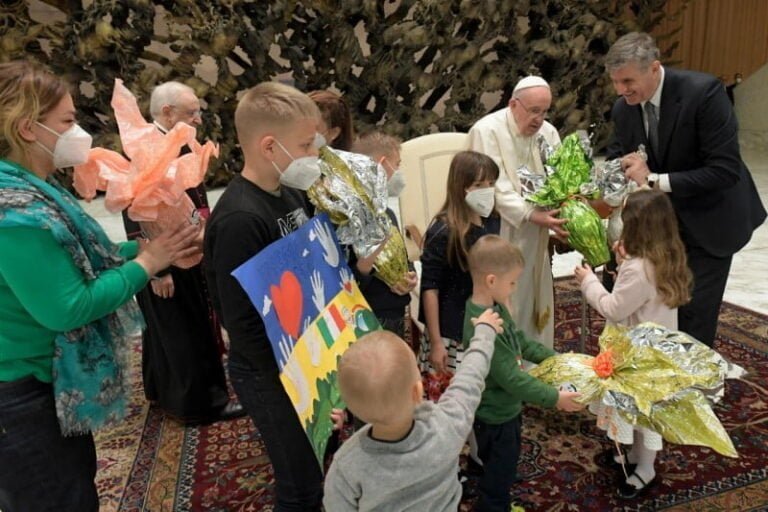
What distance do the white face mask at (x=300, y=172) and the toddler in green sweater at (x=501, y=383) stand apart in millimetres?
540

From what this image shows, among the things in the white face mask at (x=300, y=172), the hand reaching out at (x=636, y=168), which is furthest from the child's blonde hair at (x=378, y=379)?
the hand reaching out at (x=636, y=168)

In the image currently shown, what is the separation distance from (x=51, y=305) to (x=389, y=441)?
2.60ft

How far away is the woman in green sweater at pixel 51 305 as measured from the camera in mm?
1297

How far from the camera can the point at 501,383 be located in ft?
5.76

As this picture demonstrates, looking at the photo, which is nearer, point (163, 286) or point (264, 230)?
point (264, 230)

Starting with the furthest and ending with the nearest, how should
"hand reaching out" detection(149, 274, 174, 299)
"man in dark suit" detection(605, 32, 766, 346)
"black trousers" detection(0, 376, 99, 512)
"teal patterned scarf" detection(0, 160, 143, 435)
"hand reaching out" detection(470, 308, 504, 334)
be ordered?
1. "hand reaching out" detection(149, 274, 174, 299)
2. "man in dark suit" detection(605, 32, 766, 346)
3. "hand reaching out" detection(470, 308, 504, 334)
4. "black trousers" detection(0, 376, 99, 512)
5. "teal patterned scarf" detection(0, 160, 143, 435)

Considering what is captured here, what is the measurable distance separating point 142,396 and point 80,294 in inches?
80.8

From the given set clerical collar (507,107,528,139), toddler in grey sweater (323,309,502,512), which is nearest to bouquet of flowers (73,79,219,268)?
toddler in grey sweater (323,309,502,512)

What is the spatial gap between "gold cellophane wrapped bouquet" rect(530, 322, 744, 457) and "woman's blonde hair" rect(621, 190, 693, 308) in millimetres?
295

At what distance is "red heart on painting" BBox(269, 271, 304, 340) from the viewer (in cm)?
138

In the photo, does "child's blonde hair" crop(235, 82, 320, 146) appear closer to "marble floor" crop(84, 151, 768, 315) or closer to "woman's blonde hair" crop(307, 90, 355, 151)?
"woman's blonde hair" crop(307, 90, 355, 151)

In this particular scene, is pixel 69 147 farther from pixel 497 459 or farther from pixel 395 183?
pixel 497 459

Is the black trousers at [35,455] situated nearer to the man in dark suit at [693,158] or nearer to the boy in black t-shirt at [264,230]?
the boy in black t-shirt at [264,230]

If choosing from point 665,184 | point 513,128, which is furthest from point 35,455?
point 665,184
